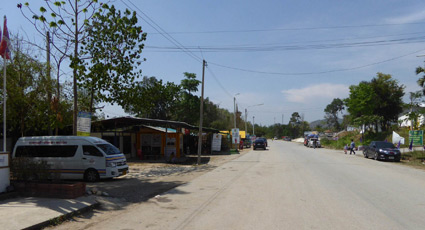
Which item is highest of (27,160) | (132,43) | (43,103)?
(132,43)

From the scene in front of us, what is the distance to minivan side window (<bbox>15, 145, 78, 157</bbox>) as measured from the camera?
13922mm

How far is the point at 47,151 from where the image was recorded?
14133mm

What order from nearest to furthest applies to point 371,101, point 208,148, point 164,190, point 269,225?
1. point 269,225
2. point 164,190
3. point 208,148
4. point 371,101

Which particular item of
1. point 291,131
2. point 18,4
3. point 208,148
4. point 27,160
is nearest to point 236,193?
point 27,160

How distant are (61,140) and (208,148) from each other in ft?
79.7

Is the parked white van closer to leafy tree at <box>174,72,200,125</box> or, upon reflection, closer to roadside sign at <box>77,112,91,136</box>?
roadside sign at <box>77,112,91,136</box>

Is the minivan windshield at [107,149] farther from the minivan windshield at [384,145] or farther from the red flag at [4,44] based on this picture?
the minivan windshield at [384,145]

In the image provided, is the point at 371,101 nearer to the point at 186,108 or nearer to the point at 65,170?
the point at 186,108

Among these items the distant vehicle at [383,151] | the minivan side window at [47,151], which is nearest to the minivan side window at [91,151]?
the minivan side window at [47,151]

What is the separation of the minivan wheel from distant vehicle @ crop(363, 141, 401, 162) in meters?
21.4

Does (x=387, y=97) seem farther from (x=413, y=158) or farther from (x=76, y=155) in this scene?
(x=76, y=155)

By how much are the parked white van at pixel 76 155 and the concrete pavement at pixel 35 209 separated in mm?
4565

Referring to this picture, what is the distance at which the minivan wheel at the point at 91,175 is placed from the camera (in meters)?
13.6

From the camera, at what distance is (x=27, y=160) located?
32.5 feet
